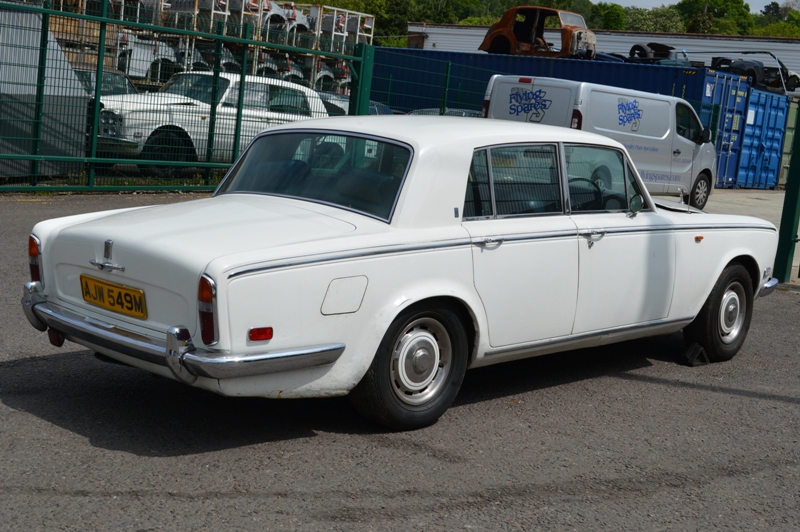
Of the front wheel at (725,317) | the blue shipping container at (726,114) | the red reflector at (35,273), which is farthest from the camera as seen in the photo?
the blue shipping container at (726,114)

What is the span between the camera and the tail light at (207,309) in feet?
13.0

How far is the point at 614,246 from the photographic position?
5.61 meters

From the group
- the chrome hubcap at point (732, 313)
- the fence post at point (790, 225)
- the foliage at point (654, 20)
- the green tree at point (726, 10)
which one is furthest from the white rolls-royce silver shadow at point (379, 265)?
the green tree at point (726, 10)

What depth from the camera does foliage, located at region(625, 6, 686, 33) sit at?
114637 mm

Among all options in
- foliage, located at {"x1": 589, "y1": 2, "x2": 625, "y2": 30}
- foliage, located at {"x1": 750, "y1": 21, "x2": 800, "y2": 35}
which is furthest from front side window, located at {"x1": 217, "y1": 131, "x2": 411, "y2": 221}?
foliage, located at {"x1": 589, "y1": 2, "x2": 625, "y2": 30}

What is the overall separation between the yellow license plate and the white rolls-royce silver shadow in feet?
0.03

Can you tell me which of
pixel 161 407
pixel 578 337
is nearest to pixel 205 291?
pixel 161 407

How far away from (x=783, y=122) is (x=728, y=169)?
3.15 meters

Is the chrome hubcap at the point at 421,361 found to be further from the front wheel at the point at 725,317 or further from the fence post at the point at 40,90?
the fence post at the point at 40,90

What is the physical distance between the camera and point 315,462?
4254 millimetres

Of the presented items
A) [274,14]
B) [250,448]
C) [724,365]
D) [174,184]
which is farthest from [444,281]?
[274,14]

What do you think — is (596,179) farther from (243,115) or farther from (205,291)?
(243,115)

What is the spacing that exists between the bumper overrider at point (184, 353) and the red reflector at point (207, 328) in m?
0.06

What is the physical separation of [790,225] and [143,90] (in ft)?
26.0
